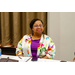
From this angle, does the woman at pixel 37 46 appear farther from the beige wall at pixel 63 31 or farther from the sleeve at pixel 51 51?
the beige wall at pixel 63 31

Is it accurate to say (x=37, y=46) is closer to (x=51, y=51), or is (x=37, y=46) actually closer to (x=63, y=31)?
(x=51, y=51)

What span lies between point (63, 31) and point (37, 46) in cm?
89

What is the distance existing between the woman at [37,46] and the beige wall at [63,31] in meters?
0.68

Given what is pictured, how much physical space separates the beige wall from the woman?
0.68m

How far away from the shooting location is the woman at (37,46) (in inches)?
49.2

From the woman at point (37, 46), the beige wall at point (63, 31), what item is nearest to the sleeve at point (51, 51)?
the woman at point (37, 46)

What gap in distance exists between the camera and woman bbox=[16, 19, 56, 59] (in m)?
1.25

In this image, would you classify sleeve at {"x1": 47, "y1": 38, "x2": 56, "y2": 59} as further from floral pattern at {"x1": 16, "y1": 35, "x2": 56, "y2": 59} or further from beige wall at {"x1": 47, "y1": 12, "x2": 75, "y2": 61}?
beige wall at {"x1": 47, "y1": 12, "x2": 75, "y2": 61}

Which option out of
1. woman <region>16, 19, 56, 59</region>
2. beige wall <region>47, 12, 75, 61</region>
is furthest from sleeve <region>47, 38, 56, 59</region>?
beige wall <region>47, 12, 75, 61</region>

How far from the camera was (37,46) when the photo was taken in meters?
1.27
